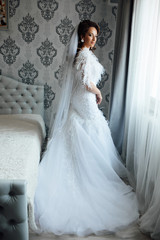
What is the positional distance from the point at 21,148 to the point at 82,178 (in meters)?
0.64

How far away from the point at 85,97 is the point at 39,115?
114 cm

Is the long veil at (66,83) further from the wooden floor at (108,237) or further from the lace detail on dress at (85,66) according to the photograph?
the wooden floor at (108,237)

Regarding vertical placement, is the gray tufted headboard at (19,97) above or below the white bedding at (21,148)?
above

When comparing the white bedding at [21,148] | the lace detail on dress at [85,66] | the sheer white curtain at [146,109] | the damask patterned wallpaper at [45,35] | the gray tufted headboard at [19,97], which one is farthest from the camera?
the gray tufted headboard at [19,97]

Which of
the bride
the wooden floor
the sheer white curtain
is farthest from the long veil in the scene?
the wooden floor

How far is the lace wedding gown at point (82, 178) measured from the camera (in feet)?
5.89

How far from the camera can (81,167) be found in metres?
2.10

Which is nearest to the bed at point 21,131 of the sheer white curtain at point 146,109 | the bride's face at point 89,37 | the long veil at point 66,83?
the long veil at point 66,83

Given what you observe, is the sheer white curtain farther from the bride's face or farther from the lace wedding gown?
the bride's face

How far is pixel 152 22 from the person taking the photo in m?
1.98

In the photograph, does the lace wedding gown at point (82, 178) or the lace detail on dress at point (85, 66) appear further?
the lace detail on dress at point (85, 66)

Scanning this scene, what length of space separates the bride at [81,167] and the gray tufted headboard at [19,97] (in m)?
1.02

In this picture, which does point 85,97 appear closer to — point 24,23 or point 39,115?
point 39,115

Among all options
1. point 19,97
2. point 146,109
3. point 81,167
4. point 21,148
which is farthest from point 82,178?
point 19,97
